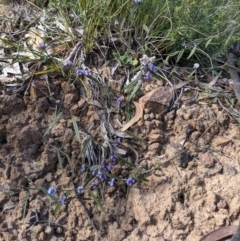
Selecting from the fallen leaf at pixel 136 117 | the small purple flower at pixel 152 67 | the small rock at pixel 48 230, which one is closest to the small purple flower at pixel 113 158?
the fallen leaf at pixel 136 117

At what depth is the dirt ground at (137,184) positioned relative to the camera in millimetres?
1971

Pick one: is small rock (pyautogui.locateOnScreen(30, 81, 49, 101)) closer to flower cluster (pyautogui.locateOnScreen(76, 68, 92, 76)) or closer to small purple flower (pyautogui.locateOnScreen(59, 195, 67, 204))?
flower cluster (pyautogui.locateOnScreen(76, 68, 92, 76))

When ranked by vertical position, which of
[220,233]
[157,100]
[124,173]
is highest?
[157,100]

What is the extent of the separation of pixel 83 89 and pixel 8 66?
1.20 ft

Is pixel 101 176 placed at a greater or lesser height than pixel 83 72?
lesser

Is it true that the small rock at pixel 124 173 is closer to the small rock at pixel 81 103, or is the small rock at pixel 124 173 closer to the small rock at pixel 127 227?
the small rock at pixel 127 227

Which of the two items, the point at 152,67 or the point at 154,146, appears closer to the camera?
the point at 154,146

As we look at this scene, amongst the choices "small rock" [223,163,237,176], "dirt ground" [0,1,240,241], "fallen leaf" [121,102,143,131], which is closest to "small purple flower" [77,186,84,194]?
"dirt ground" [0,1,240,241]

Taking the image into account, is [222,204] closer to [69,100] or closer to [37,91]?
[69,100]

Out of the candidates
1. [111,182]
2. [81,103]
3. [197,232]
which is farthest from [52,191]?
[197,232]

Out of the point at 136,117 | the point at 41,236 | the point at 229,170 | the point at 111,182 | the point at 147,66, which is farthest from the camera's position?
the point at 147,66

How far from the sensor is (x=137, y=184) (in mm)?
2092

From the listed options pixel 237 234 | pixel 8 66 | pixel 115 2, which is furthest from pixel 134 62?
pixel 237 234

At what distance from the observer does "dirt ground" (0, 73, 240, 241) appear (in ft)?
6.47
